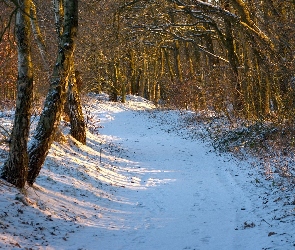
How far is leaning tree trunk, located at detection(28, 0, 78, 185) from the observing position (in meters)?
7.25

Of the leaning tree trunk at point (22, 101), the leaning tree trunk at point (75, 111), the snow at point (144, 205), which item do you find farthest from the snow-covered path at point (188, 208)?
the leaning tree trunk at point (75, 111)

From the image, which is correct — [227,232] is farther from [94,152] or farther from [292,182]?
[94,152]

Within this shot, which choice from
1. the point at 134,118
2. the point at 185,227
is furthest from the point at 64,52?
the point at 134,118

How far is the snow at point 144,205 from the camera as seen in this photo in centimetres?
577

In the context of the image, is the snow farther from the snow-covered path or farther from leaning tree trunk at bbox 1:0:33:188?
leaning tree trunk at bbox 1:0:33:188

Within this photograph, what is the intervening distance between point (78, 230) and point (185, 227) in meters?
1.97

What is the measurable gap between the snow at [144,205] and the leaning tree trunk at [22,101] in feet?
1.74

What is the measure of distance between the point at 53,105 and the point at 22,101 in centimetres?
86

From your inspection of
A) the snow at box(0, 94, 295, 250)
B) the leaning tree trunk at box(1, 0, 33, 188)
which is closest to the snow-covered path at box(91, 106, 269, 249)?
the snow at box(0, 94, 295, 250)

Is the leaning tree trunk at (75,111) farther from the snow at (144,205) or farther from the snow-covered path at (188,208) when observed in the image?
the snow-covered path at (188,208)

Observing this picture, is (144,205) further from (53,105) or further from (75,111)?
(75,111)

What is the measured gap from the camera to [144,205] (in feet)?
26.7

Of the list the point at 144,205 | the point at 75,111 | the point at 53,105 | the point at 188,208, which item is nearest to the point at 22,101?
the point at 53,105

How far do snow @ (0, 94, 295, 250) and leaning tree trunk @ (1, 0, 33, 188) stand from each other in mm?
529
